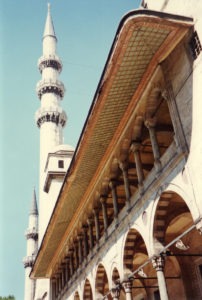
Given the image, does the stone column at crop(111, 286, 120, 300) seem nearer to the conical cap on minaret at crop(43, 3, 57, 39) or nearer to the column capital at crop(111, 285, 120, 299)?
the column capital at crop(111, 285, 120, 299)

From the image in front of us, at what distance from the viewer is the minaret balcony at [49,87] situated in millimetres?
35844

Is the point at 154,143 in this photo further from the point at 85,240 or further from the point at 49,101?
the point at 49,101

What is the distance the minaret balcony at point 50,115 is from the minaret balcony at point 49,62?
5469 mm

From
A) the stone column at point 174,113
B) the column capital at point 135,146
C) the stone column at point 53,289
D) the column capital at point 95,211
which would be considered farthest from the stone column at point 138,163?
the stone column at point 53,289

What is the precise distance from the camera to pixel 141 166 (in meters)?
10.1

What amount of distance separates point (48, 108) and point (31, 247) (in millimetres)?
20560

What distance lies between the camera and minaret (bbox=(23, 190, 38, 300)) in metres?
42.9

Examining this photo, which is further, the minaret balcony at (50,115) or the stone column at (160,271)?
the minaret balcony at (50,115)

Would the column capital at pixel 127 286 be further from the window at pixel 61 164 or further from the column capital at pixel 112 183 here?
the window at pixel 61 164

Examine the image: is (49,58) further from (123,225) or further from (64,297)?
(123,225)

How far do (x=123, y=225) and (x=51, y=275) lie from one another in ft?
41.0

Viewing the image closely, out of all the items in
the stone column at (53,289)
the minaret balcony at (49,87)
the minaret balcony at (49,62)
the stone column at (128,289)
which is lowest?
the stone column at (128,289)

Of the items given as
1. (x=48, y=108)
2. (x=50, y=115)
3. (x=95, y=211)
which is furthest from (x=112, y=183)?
(x=48, y=108)

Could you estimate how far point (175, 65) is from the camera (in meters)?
8.48
